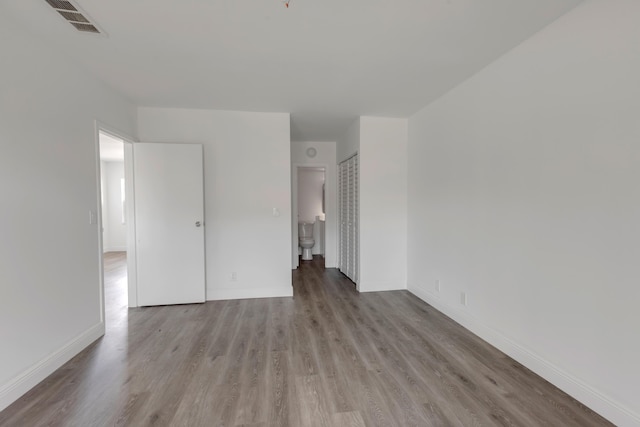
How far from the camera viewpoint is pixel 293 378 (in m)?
1.98

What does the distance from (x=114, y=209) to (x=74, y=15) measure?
6953 millimetres

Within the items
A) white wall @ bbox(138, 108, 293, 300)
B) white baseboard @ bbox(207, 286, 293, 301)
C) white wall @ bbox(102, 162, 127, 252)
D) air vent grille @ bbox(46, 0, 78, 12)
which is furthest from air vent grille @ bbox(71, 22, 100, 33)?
white wall @ bbox(102, 162, 127, 252)

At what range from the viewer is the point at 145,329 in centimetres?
279

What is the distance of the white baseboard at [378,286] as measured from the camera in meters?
3.92

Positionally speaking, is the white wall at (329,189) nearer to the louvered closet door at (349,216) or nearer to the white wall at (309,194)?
the louvered closet door at (349,216)

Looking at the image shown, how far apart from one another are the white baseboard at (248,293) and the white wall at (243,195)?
13 millimetres

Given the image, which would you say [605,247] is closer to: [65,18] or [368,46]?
[368,46]

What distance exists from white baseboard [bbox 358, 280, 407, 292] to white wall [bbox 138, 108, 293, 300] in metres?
1.04

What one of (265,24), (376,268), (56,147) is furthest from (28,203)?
(376,268)

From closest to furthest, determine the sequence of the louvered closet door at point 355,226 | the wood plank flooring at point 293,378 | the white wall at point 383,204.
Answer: the wood plank flooring at point 293,378, the white wall at point 383,204, the louvered closet door at point 355,226

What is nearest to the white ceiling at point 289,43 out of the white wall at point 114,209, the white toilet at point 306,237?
the white toilet at point 306,237

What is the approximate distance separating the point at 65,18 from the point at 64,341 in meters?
2.37

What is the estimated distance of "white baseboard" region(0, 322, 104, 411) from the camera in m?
1.72

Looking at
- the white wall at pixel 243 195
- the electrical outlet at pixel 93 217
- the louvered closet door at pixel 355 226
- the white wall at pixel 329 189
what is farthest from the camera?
the white wall at pixel 329 189
